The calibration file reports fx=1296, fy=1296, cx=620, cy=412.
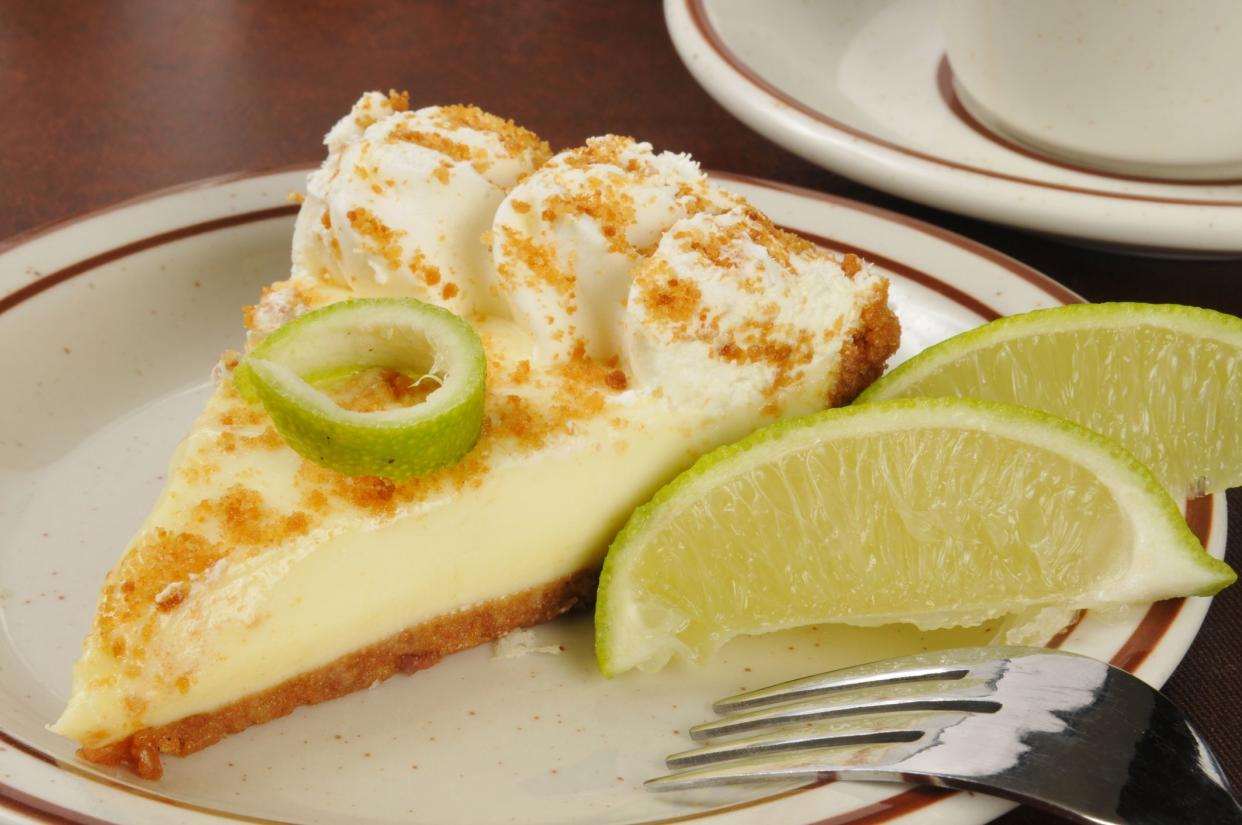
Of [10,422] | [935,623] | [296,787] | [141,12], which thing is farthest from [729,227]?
[141,12]

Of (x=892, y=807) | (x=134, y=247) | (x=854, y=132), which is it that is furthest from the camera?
(x=854, y=132)

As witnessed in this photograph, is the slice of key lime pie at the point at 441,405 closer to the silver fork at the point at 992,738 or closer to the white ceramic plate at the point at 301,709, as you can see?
the white ceramic plate at the point at 301,709

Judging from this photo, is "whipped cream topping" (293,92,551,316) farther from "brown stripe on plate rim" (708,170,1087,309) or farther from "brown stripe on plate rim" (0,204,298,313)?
"brown stripe on plate rim" (708,170,1087,309)

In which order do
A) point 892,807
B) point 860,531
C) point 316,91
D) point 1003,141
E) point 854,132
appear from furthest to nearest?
point 316,91, point 1003,141, point 854,132, point 860,531, point 892,807

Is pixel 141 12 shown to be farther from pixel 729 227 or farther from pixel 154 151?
pixel 729 227

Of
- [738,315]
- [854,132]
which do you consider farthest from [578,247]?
[854,132]

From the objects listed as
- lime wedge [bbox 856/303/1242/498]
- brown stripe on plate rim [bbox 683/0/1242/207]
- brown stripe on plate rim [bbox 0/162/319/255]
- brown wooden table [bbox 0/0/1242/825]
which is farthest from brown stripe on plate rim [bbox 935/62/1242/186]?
brown stripe on plate rim [bbox 0/162/319/255]

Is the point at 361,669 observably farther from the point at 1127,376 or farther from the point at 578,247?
the point at 1127,376
